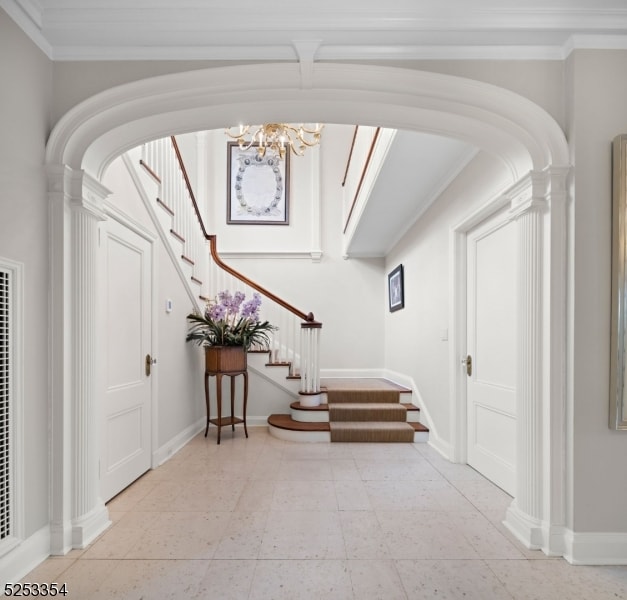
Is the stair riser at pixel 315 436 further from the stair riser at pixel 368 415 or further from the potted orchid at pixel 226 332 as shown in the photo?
the potted orchid at pixel 226 332

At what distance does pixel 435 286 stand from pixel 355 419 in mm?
1732

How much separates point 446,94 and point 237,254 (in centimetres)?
499

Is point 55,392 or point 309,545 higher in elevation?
point 55,392

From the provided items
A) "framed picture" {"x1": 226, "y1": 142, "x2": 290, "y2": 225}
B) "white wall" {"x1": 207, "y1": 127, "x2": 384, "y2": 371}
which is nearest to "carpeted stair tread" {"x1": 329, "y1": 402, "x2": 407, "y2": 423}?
"white wall" {"x1": 207, "y1": 127, "x2": 384, "y2": 371}

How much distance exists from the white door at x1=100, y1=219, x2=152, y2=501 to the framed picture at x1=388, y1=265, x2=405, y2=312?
3271 millimetres

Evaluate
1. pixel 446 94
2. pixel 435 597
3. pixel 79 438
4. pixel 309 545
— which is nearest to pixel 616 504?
pixel 435 597

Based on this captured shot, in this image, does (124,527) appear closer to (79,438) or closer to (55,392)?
(79,438)

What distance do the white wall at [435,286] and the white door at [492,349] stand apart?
255 mm

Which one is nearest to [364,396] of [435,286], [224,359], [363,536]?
[435,286]

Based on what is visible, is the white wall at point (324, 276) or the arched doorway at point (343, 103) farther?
the white wall at point (324, 276)

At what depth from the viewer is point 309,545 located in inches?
88.8

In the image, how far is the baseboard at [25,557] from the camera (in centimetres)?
185

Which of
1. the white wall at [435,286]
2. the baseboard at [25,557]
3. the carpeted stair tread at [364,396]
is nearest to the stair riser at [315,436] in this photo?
the white wall at [435,286]

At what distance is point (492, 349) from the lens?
10.5 feet
